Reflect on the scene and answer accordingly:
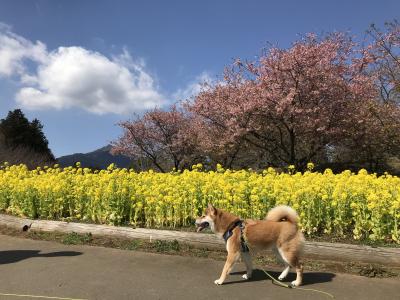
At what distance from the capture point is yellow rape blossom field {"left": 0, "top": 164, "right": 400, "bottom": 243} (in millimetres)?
7445

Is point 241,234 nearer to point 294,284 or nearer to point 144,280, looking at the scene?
point 294,284

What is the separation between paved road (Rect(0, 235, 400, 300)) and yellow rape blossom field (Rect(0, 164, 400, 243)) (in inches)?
59.6

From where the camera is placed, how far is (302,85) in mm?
19344

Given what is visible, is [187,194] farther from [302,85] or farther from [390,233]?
[302,85]

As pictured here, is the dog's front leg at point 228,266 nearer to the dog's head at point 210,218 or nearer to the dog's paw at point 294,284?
the dog's head at point 210,218

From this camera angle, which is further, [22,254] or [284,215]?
[22,254]

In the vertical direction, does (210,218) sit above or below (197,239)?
above

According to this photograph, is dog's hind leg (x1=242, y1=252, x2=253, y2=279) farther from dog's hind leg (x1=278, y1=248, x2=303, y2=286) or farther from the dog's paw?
the dog's paw

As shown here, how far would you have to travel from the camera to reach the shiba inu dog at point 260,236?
5.79 m

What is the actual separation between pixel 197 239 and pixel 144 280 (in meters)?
1.67

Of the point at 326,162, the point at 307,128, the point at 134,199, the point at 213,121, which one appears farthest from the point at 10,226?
the point at 326,162

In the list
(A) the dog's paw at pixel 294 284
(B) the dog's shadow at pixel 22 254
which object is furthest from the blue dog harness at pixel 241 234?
(B) the dog's shadow at pixel 22 254

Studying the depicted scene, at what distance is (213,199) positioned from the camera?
345 inches

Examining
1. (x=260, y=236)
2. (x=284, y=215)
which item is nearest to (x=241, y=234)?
(x=260, y=236)
